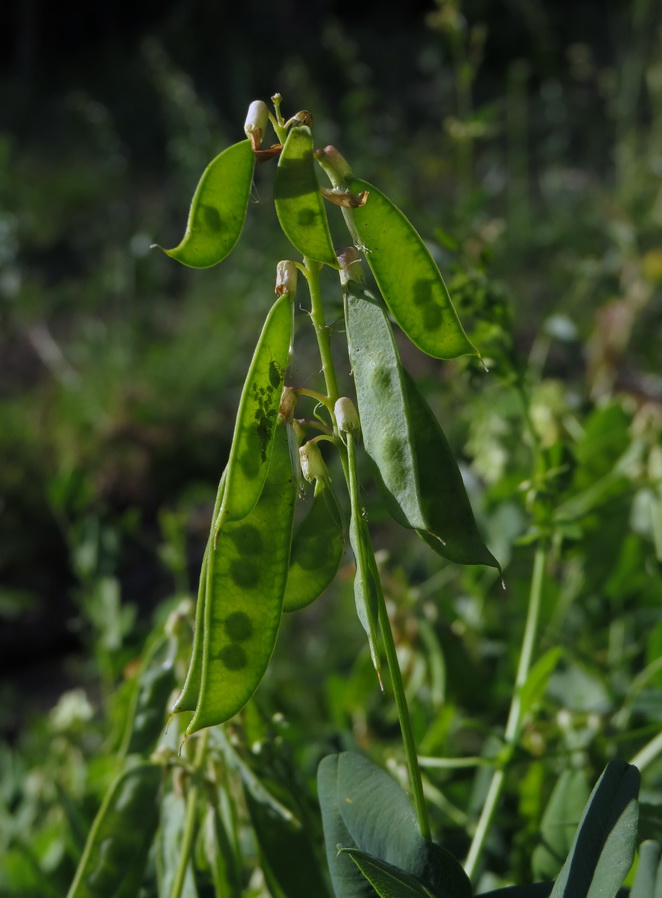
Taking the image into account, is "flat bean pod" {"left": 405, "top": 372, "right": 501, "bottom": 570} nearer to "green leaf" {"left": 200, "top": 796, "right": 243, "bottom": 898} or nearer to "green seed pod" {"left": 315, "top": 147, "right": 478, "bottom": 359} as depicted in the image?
"green seed pod" {"left": 315, "top": 147, "right": 478, "bottom": 359}

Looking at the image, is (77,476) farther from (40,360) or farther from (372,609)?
(40,360)

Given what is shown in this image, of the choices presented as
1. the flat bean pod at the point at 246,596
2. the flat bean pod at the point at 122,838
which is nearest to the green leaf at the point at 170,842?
the flat bean pod at the point at 122,838

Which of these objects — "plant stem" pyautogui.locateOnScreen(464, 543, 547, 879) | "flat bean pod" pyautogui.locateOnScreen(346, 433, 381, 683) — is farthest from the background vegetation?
"flat bean pod" pyautogui.locateOnScreen(346, 433, 381, 683)

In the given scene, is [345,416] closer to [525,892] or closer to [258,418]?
[258,418]

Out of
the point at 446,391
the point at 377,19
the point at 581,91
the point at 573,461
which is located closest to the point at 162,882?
the point at 573,461

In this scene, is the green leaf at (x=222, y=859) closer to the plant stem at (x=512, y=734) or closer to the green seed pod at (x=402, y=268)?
the plant stem at (x=512, y=734)

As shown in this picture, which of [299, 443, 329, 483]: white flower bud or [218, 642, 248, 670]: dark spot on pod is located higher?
[299, 443, 329, 483]: white flower bud

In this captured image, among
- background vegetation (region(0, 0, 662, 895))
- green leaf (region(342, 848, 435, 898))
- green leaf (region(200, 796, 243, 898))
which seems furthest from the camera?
background vegetation (region(0, 0, 662, 895))
